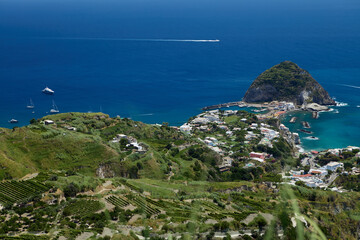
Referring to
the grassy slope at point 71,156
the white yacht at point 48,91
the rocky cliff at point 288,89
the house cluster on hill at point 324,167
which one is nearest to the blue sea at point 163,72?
the white yacht at point 48,91

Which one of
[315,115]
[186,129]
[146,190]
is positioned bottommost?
[315,115]

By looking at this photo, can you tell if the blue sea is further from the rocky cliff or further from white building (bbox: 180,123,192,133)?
white building (bbox: 180,123,192,133)

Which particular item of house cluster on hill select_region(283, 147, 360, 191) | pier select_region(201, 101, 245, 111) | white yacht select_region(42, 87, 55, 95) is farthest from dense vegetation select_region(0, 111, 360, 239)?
white yacht select_region(42, 87, 55, 95)

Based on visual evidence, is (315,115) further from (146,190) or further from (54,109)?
(146,190)

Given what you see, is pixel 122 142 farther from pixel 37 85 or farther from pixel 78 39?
pixel 78 39

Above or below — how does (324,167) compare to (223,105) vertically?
above

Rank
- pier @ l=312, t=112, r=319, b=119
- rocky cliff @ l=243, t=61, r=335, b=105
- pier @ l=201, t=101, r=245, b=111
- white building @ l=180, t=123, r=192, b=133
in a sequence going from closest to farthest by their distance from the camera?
white building @ l=180, t=123, r=192, b=133 → pier @ l=312, t=112, r=319, b=119 → pier @ l=201, t=101, r=245, b=111 → rocky cliff @ l=243, t=61, r=335, b=105

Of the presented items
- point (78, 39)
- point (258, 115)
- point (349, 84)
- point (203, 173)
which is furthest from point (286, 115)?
point (78, 39)

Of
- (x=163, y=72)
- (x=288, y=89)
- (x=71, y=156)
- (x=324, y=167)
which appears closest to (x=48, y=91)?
(x=163, y=72)
